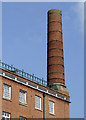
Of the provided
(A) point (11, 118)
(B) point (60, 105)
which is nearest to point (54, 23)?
(B) point (60, 105)

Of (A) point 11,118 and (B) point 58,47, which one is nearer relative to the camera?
(A) point 11,118

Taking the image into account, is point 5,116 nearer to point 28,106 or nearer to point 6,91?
point 6,91

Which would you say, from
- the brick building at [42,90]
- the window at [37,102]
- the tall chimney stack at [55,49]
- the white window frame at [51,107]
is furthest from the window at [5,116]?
the tall chimney stack at [55,49]

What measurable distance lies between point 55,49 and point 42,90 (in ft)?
38.3

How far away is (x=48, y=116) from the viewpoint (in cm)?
4462

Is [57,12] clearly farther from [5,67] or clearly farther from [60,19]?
[5,67]

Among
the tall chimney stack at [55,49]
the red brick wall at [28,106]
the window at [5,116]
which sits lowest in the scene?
the window at [5,116]

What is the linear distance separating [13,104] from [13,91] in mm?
1529

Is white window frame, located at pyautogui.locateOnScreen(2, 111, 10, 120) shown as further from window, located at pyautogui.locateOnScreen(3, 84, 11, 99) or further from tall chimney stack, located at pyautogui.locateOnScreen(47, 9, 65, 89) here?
tall chimney stack, located at pyautogui.locateOnScreen(47, 9, 65, 89)

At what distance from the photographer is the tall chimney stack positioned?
5286 centimetres

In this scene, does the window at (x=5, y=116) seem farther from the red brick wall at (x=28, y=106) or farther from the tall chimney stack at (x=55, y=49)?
the tall chimney stack at (x=55, y=49)

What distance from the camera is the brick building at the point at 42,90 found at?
3875 centimetres

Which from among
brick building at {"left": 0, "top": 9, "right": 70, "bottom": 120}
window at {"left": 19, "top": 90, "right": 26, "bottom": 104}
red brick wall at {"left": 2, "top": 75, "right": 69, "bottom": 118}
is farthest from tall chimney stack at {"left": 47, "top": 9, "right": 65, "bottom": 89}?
window at {"left": 19, "top": 90, "right": 26, "bottom": 104}

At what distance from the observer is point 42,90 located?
44531 mm
